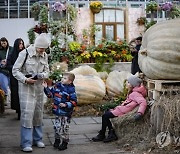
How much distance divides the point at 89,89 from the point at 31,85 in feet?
11.2

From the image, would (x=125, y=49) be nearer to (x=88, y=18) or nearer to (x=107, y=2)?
(x=88, y=18)

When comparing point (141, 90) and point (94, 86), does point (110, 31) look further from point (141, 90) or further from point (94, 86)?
point (141, 90)

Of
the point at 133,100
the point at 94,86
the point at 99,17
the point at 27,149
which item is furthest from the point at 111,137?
the point at 99,17

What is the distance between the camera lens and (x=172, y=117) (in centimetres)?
586

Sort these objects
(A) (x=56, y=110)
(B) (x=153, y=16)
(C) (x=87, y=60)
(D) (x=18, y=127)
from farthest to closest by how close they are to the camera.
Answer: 1. (B) (x=153, y=16)
2. (C) (x=87, y=60)
3. (D) (x=18, y=127)
4. (A) (x=56, y=110)

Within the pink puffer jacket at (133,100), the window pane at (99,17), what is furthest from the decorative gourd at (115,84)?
the window pane at (99,17)

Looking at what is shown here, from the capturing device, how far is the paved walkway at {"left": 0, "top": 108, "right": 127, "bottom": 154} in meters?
6.09

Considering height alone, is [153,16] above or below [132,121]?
above

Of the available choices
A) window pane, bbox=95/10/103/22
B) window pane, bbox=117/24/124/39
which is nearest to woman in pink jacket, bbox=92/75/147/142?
window pane, bbox=95/10/103/22

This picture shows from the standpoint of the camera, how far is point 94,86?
954 cm

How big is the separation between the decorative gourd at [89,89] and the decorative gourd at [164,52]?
10.2 ft

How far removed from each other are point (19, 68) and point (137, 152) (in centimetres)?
201

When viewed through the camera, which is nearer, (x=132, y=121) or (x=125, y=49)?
(x=132, y=121)

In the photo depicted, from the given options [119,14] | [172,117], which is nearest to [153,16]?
[119,14]
